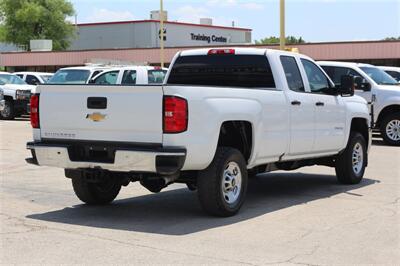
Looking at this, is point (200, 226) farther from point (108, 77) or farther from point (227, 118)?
point (108, 77)

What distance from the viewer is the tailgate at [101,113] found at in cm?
710

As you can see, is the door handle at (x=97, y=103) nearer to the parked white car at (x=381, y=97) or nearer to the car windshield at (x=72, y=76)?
the parked white car at (x=381, y=97)

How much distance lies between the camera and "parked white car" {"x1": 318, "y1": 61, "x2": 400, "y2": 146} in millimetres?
16750

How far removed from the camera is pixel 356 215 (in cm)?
793

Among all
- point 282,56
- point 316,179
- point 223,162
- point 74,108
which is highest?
point 282,56

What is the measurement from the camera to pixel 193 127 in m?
7.14

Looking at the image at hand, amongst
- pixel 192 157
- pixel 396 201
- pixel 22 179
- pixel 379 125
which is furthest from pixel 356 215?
pixel 379 125

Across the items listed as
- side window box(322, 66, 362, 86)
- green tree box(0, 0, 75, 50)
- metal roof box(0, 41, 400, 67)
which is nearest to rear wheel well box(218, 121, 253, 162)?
side window box(322, 66, 362, 86)

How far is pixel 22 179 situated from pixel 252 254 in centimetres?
569

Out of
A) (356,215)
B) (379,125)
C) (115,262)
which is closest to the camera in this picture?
(115,262)

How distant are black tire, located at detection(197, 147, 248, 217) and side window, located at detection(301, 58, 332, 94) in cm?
232

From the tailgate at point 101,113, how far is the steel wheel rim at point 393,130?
10965 mm

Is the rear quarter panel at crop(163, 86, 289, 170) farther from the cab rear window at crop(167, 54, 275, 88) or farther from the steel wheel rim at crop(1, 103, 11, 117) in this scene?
the steel wheel rim at crop(1, 103, 11, 117)

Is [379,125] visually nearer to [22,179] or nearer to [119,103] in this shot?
[22,179]
